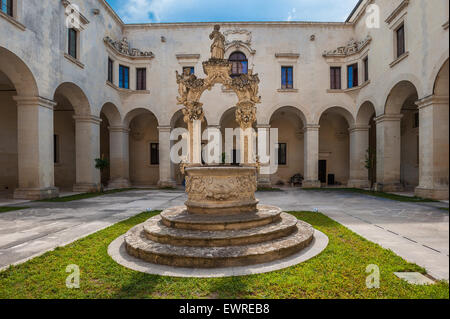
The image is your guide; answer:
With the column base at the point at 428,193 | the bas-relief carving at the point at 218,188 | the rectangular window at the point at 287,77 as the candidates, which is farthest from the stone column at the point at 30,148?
the column base at the point at 428,193

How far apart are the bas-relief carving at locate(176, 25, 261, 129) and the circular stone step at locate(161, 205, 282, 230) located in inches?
105

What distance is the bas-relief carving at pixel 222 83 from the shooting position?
22.2 feet

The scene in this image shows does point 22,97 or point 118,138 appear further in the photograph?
point 118,138

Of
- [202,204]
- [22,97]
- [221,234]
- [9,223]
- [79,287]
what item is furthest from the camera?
[22,97]

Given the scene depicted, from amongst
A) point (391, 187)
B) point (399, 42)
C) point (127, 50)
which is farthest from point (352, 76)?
point (127, 50)

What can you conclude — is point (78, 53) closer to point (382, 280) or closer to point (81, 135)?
point (81, 135)

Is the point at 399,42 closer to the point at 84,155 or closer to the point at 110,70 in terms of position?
the point at 110,70

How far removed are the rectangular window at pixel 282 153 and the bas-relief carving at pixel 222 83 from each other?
15363 millimetres

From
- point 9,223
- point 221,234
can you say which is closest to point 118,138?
point 9,223

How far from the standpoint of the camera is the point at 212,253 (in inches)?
161
